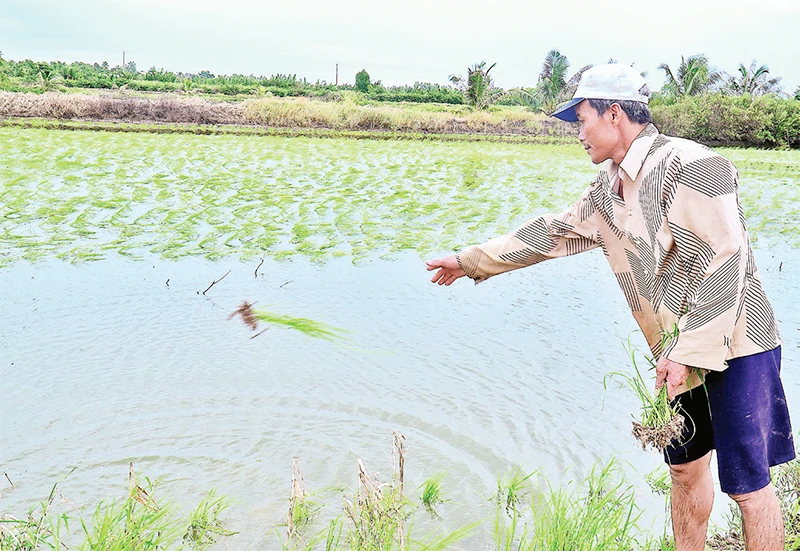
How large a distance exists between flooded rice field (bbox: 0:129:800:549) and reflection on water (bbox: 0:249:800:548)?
11mm

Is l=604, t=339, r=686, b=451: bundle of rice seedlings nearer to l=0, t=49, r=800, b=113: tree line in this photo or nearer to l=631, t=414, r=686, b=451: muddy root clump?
l=631, t=414, r=686, b=451: muddy root clump

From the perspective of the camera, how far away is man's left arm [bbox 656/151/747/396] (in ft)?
4.75

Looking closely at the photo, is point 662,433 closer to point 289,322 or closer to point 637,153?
point 637,153

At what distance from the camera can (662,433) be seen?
1.54 meters

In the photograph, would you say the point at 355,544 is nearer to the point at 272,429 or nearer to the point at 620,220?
the point at 620,220

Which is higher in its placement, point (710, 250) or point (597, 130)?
point (597, 130)

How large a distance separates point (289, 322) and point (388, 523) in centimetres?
→ 240

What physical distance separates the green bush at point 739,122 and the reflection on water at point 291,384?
59.4 feet

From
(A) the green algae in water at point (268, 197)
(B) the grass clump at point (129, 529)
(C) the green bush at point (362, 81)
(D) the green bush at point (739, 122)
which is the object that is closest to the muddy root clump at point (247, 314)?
(A) the green algae in water at point (268, 197)

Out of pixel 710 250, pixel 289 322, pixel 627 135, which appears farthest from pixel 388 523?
pixel 289 322

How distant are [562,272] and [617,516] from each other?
12.4ft

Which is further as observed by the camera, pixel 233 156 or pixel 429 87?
pixel 429 87

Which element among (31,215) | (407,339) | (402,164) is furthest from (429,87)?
(407,339)

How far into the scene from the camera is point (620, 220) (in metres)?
1.77
